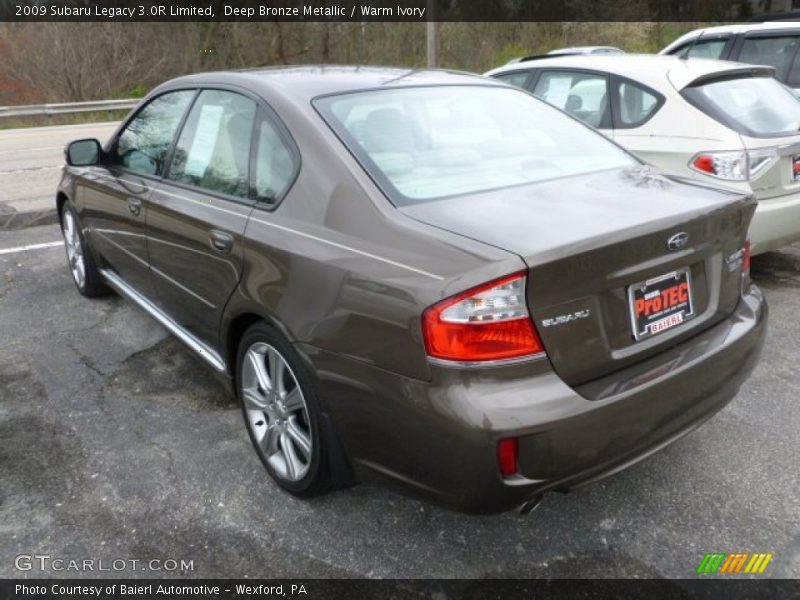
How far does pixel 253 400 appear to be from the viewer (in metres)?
2.93

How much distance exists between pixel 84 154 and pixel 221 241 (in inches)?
74.5

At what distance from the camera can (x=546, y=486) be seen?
6.82 feet

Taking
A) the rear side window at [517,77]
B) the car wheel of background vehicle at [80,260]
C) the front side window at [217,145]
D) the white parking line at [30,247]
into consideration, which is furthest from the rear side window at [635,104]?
the white parking line at [30,247]

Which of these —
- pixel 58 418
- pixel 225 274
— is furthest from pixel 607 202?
pixel 58 418

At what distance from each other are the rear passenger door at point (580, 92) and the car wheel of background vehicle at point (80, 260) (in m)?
3.40

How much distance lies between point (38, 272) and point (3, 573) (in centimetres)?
391

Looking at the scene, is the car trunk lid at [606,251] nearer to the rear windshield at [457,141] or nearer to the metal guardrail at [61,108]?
the rear windshield at [457,141]

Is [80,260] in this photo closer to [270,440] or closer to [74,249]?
[74,249]

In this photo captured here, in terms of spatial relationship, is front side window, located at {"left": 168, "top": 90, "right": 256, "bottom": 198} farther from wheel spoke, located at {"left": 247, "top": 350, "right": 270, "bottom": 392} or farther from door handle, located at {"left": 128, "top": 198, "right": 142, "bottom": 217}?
wheel spoke, located at {"left": 247, "top": 350, "right": 270, "bottom": 392}

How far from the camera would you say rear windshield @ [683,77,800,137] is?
4.53 metres

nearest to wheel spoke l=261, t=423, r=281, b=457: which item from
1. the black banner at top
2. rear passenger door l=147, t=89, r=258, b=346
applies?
rear passenger door l=147, t=89, r=258, b=346

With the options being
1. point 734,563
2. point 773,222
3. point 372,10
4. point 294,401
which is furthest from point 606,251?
point 372,10

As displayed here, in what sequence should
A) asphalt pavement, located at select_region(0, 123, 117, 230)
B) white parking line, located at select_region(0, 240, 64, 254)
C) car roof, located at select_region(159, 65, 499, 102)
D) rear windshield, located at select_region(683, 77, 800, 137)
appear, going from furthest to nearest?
1. asphalt pavement, located at select_region(0, 123, 117, 230)
2. white parking line, located at select_region(0, 240, 64, 254)
3. rear windshield, located at select_region(683, 77, 800, 137)
4. car roof, located at select_region(159, 65, 499, 102)

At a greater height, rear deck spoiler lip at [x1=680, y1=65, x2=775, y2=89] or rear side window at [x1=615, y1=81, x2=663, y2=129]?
rear deck spoiler lip at [x1=680, y1=65, x2=775, y2=89]
